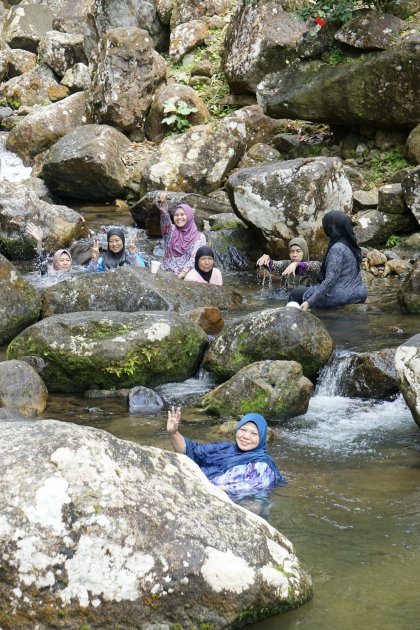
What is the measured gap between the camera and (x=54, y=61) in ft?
82.3

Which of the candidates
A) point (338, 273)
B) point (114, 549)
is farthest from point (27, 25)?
point (114, 549)

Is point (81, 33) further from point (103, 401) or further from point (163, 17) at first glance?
point (103, 401)

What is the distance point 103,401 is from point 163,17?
60.3 feet

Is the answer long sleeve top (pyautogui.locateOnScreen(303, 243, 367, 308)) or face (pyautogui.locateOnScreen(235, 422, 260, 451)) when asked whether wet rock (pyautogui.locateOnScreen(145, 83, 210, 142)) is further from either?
face (pyautogui.locateOnScreen(235, 422, 260, 451))

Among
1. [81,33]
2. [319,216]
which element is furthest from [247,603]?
[81,33]

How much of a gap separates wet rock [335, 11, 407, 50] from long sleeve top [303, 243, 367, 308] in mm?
5992

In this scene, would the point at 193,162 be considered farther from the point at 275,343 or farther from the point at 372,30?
the point at 275,343

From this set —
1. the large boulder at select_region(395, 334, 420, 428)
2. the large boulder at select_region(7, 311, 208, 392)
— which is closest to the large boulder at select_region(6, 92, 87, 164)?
the large boulder at select_region(7, 311, 208, 392)

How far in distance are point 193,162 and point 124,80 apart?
427 centimetres

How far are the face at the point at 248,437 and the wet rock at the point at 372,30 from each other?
415 inches

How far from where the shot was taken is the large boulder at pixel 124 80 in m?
19.6

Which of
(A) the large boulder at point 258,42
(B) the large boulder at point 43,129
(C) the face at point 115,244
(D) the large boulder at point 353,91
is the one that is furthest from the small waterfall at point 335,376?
(B) the large boulder at point 43,129

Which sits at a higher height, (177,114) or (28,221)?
(177,114)

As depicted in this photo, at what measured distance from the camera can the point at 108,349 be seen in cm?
846
